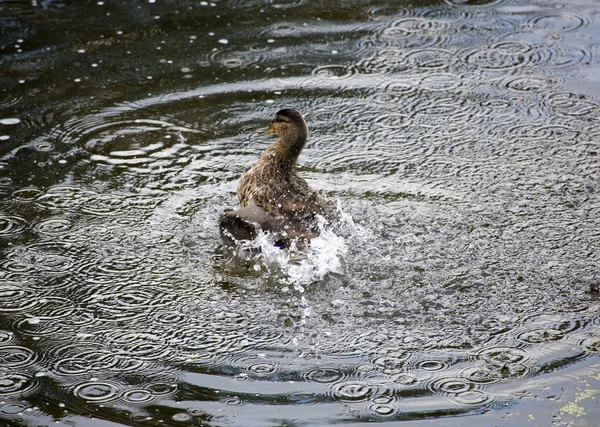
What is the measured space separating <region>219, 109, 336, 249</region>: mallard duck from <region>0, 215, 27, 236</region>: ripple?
5.08 feet

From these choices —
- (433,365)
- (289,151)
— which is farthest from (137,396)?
(289,151)

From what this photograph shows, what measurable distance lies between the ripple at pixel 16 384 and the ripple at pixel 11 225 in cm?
171

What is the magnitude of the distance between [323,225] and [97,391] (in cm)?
216

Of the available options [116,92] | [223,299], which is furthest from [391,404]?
[116,92]

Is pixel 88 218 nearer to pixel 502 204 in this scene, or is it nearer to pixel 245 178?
pixel 245 178

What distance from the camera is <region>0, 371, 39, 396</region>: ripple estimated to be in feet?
16.4

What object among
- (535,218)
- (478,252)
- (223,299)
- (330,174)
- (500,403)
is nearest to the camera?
(500,403)

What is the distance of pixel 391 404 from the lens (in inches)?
189

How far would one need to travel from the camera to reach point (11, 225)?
21.9 feet

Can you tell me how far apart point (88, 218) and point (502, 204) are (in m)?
3.17

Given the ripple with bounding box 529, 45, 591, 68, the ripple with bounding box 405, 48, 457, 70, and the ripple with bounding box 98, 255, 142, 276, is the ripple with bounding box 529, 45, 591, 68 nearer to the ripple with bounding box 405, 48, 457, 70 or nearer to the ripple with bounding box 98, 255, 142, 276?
the ripple with bounding box 405, 48, 457, 70

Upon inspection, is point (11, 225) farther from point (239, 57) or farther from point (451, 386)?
point (451, 386)

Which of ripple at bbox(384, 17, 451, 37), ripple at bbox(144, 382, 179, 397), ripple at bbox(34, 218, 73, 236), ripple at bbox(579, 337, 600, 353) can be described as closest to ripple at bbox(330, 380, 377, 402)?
ripple at bbox(144, 382, 179, 397)

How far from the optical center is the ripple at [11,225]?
6.59m
